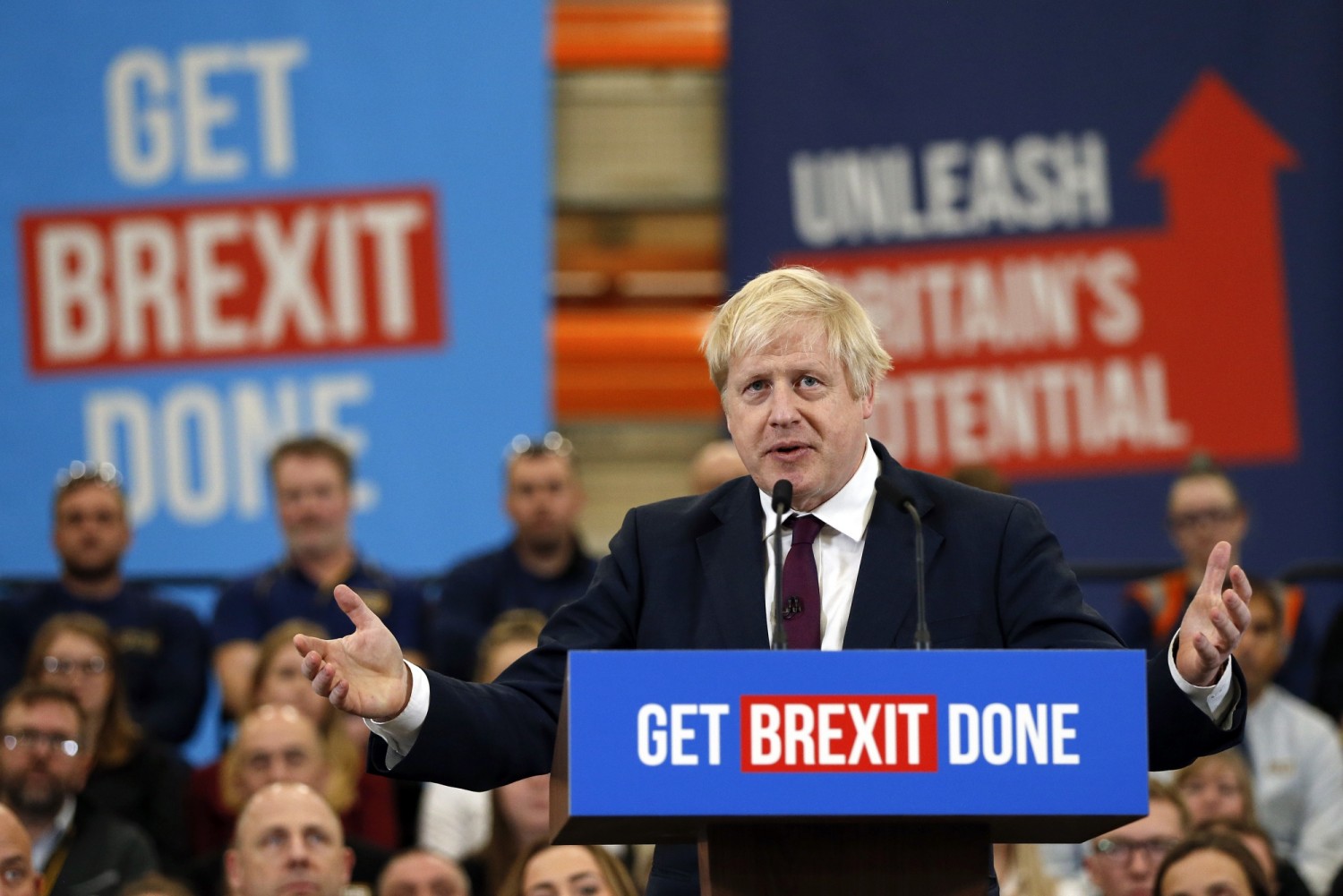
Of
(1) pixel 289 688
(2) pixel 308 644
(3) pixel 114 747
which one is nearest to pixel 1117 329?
(1) pixel 289 688

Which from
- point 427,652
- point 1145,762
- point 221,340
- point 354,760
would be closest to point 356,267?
point 221,340

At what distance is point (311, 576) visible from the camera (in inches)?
205

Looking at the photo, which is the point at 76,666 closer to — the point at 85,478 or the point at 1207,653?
the point at 85,478

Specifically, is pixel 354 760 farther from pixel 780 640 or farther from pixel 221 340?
pixel 780 640

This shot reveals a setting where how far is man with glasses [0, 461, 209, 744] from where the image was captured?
16.7 ft

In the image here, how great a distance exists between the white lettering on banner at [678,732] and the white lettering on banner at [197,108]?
487 centimetres

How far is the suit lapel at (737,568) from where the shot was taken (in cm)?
214

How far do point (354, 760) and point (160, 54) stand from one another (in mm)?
Answer: 2855

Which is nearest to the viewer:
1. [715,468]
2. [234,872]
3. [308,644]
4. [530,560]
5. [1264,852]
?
[308,644]

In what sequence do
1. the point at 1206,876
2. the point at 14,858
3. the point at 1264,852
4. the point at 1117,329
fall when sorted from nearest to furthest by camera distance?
the point at 14,858 < the point at 1206,876 < the point at 1264,852 < the point at 1117,329

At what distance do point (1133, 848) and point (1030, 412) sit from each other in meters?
2.48

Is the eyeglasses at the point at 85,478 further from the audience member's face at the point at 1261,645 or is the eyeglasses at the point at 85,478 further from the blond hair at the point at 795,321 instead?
the blond hair at the point at 795,321

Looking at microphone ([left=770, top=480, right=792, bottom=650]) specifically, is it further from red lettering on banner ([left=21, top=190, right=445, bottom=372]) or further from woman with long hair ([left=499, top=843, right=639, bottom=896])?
red lettering on banner ([left=21, top=190, right=445, bottom=372])

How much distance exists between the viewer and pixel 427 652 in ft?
16.6
